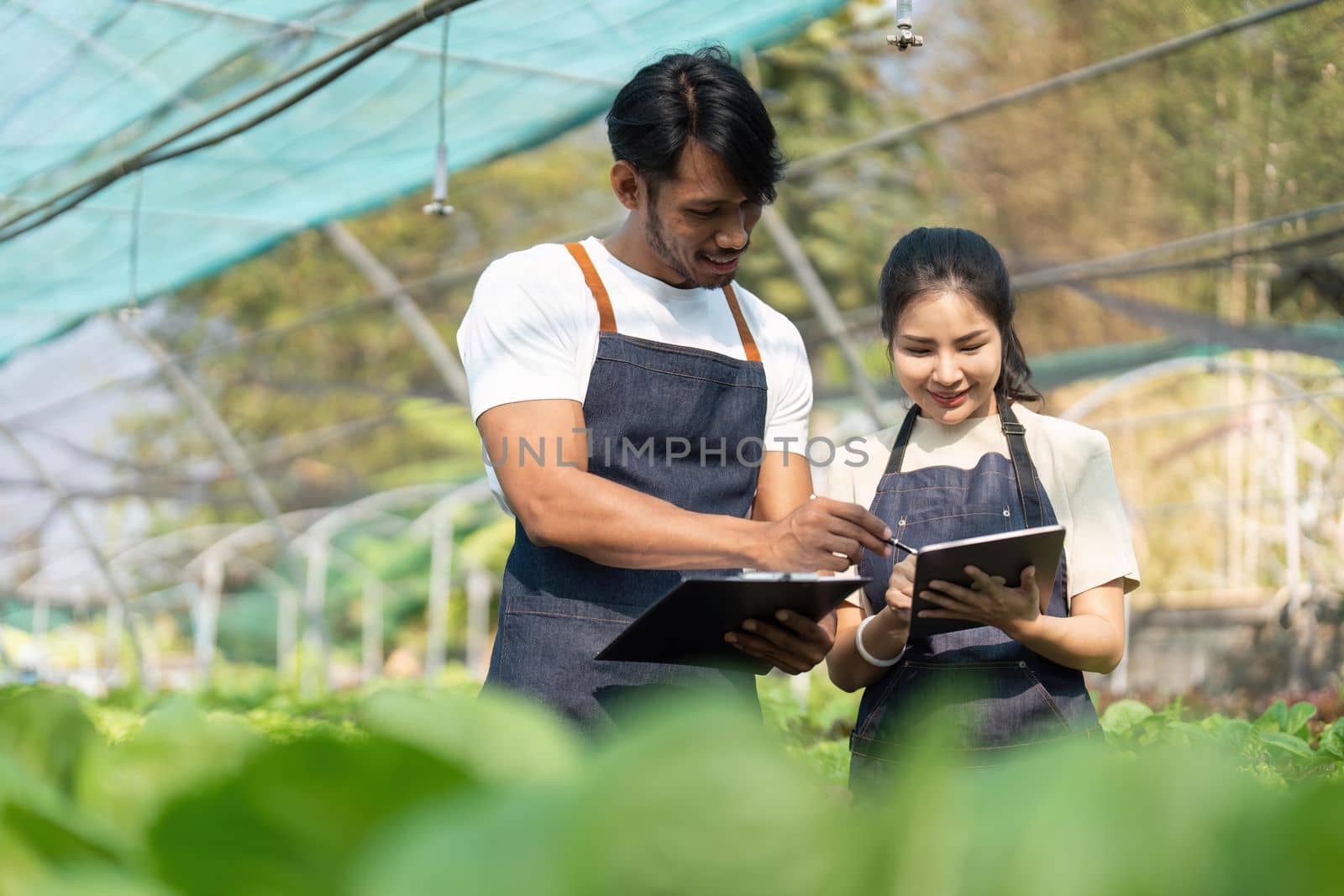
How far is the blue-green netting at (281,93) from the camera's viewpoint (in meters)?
5.17

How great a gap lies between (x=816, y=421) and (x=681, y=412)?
1012 cm

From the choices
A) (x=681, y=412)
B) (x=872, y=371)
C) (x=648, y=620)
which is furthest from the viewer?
(x=872, y=371)

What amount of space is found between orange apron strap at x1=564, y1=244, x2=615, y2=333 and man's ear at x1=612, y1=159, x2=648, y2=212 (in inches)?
5.2

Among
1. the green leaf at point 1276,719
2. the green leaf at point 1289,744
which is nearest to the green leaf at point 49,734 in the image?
the green leaf at point 1289,744

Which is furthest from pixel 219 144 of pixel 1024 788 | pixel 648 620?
pixel 1024 788

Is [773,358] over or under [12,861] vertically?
over

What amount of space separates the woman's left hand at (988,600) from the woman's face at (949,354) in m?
0.36

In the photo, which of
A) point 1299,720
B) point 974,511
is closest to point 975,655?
point 974,511

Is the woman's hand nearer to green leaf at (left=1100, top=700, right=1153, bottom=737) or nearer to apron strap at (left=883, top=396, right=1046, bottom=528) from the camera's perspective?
apron strap at (left=883, top=396, right=1046, bottom=528)

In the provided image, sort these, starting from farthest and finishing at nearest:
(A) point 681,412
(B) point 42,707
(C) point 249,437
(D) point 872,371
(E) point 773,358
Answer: (C) point 249,437 < (D) point 872,371 < (E) point 773,358 < (A) point 681,412 < (B) point 42,707

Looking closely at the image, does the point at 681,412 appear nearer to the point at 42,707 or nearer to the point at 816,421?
the point at 42,707

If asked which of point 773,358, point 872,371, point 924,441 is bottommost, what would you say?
point 924,441

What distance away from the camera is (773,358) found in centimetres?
239

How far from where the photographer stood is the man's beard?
7.16 feet
